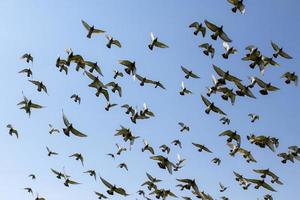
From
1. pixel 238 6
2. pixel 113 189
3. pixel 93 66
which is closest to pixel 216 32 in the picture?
pixel 238 6

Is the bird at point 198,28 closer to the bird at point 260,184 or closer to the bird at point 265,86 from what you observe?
the bird at point 265,86

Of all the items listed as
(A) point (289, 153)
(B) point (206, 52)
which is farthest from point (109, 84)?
(A) point (289, 153)

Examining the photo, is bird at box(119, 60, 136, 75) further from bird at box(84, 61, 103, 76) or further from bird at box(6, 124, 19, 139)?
bird at box(6, 124, 19, 139)

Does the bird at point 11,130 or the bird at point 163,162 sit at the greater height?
the bird at point 11,130

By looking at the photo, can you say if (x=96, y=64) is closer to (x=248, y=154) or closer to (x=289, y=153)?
(x=248, y=154)

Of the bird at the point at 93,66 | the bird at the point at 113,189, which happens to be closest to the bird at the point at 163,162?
the bird at the point at 113,189

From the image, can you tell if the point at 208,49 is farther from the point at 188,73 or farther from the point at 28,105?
the point at 28,105

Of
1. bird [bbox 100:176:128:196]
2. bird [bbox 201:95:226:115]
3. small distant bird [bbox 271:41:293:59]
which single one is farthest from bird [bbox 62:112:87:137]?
small distant bird [bbox 271:41:293:59]

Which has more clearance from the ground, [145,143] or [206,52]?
[206,52]

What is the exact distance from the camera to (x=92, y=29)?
125ft

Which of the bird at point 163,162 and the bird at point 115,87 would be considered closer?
the bird at point 163,162

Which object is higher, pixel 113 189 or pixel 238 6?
pixel 238 6

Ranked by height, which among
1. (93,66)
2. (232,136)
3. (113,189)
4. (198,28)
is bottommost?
(113,189)

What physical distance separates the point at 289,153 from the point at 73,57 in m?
20.6
